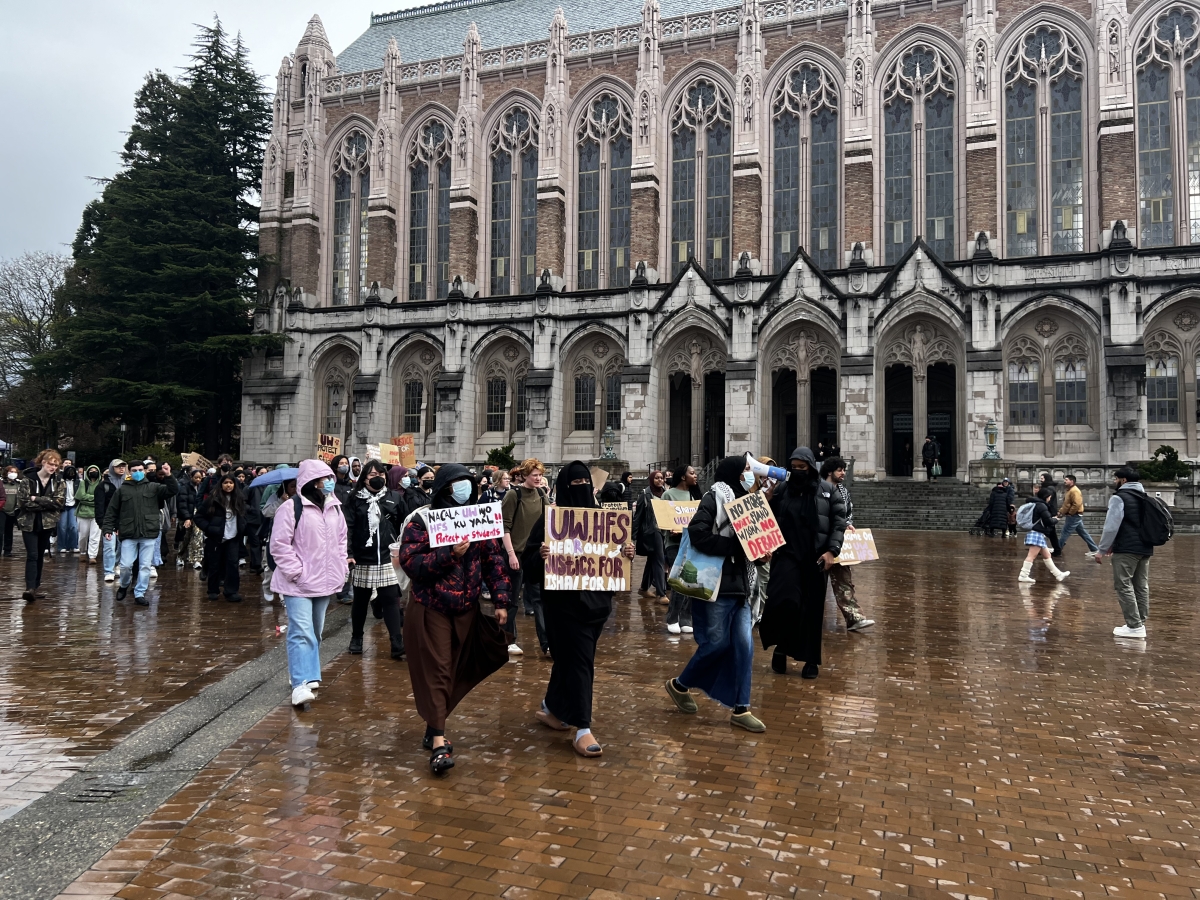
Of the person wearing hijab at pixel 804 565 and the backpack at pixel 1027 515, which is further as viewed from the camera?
the backpack at pixel 1027 515

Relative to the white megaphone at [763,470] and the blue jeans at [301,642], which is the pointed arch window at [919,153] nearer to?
the white megaphone at [763,470]

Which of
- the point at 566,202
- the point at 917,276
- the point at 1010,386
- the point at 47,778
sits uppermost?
the point at 566,202

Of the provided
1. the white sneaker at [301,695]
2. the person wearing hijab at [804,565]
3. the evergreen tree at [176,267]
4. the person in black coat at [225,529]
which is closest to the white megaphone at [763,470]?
the person wearing hijab at [804,565]

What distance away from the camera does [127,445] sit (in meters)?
39.7

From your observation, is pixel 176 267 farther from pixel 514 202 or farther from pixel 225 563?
pixel 225 563

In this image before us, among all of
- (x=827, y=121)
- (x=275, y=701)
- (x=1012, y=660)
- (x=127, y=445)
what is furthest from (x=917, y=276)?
(x=127, y=445)

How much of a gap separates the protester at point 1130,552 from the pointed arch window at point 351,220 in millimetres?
35688

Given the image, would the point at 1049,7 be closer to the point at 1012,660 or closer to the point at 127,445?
the point at 1012,660

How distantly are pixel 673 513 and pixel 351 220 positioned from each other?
114 feet

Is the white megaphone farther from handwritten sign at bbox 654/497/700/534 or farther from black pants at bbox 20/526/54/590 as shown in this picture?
black pants at bbox 20/526/54/590

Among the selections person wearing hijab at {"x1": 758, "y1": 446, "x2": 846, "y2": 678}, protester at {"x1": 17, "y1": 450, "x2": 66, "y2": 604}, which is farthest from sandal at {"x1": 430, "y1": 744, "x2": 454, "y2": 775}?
protester at {"x1": 17, "y1": 450, "x2": 66, "y2": 604}

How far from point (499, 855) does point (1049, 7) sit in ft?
120

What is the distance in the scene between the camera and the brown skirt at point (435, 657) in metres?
5.44

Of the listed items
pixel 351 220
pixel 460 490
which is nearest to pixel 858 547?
pixel 460 490
